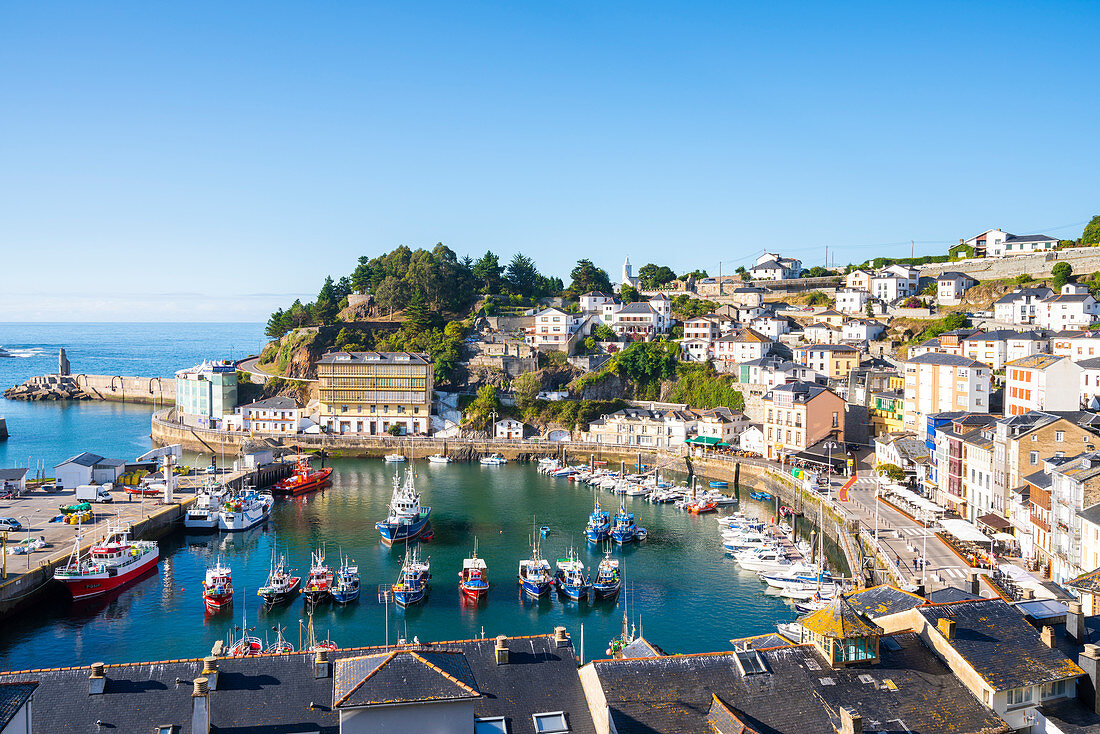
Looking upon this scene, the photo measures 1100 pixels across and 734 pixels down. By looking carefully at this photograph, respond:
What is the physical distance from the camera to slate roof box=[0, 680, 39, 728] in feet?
31.5

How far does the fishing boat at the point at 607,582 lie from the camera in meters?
27.4

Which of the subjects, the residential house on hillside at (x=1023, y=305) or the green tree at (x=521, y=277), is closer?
the residential house on hillside at (x=1023, y=305)

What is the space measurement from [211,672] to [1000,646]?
12279mm

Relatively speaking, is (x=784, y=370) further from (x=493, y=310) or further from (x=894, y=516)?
(x=493, y=310)

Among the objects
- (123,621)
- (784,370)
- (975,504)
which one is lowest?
(123,621)

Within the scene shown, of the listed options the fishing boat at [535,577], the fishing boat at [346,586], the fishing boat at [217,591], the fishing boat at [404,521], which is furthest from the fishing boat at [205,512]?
the fishing boat at [535,577]

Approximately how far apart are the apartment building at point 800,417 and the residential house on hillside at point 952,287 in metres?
21.7

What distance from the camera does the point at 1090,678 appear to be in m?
13.0

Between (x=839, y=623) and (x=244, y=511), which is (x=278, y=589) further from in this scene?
(x=839, y=623)

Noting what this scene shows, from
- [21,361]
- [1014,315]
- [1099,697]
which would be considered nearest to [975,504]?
[1099,697]

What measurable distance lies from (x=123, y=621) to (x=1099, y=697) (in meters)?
25.1

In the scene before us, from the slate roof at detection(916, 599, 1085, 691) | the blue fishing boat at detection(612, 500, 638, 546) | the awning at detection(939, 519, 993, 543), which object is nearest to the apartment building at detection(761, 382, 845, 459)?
the blue fishing boat at detection(612, 500, 638, 546)

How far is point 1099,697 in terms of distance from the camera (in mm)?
12773

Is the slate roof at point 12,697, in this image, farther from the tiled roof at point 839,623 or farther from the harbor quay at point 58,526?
the harbor quay at point 58,526
